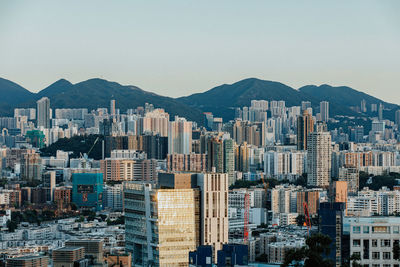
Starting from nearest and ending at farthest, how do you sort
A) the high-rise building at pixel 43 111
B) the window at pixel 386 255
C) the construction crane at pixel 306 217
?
the window at pixel 386 255 < the construction crane at pixel 306 217 < the high-rise building at pixel 43 111

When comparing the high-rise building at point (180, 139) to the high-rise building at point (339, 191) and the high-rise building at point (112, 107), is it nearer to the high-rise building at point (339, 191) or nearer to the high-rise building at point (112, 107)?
the high-rise building at point (339, 191)

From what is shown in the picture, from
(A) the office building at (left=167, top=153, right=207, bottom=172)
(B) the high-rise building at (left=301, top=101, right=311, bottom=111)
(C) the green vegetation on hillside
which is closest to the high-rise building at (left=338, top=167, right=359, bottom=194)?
(A) the office building at (left=167, top=153, right=207, bottom=172)

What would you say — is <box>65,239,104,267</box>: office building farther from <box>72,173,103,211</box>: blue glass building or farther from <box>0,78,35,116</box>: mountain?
<box>0,78,35,116</box>: mountain

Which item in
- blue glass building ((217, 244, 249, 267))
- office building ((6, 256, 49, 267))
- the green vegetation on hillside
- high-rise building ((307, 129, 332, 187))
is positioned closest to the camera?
blue glass building ((217, 244, 249, 267))

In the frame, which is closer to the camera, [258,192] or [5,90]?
[258,192]

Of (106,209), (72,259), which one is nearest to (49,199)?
(106,209)

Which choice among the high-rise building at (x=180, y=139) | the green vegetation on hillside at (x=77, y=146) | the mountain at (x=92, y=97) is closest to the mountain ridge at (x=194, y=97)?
the mountain at (x=92, y=97)

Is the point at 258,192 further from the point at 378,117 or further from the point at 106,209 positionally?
the point at 378,117
